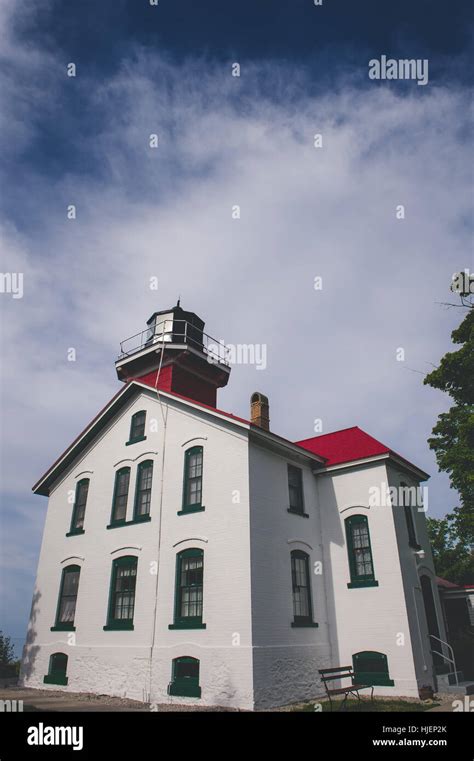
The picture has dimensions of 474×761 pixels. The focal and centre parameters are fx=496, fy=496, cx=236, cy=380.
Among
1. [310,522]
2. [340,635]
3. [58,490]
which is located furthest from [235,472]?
[58,490]

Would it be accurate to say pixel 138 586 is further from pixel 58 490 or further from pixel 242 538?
pixel 58 490

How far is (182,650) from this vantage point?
47.0 feet

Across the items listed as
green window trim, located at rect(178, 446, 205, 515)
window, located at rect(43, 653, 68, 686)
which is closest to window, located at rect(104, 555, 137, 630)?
window, located at rect(43, 653, 68, 686)

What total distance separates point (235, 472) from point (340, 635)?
20.7 ft

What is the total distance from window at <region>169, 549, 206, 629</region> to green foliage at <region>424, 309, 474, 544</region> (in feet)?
38.8

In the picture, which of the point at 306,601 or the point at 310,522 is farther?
the point at 310,522

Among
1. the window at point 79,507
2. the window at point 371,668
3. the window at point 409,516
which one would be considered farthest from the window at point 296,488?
the window at point 79,507

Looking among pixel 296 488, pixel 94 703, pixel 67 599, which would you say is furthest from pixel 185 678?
pixel 296 488

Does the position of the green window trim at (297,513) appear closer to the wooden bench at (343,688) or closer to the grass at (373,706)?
the wooden bench at (343,688)

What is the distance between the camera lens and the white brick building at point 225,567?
14.1 m

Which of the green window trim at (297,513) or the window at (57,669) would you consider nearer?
the green window trim at (297,513)

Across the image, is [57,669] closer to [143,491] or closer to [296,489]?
[143,491]

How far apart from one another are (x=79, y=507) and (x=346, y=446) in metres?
11.0

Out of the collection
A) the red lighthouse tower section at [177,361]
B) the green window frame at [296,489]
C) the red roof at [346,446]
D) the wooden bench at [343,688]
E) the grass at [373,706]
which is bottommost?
the grass at [373,706]
